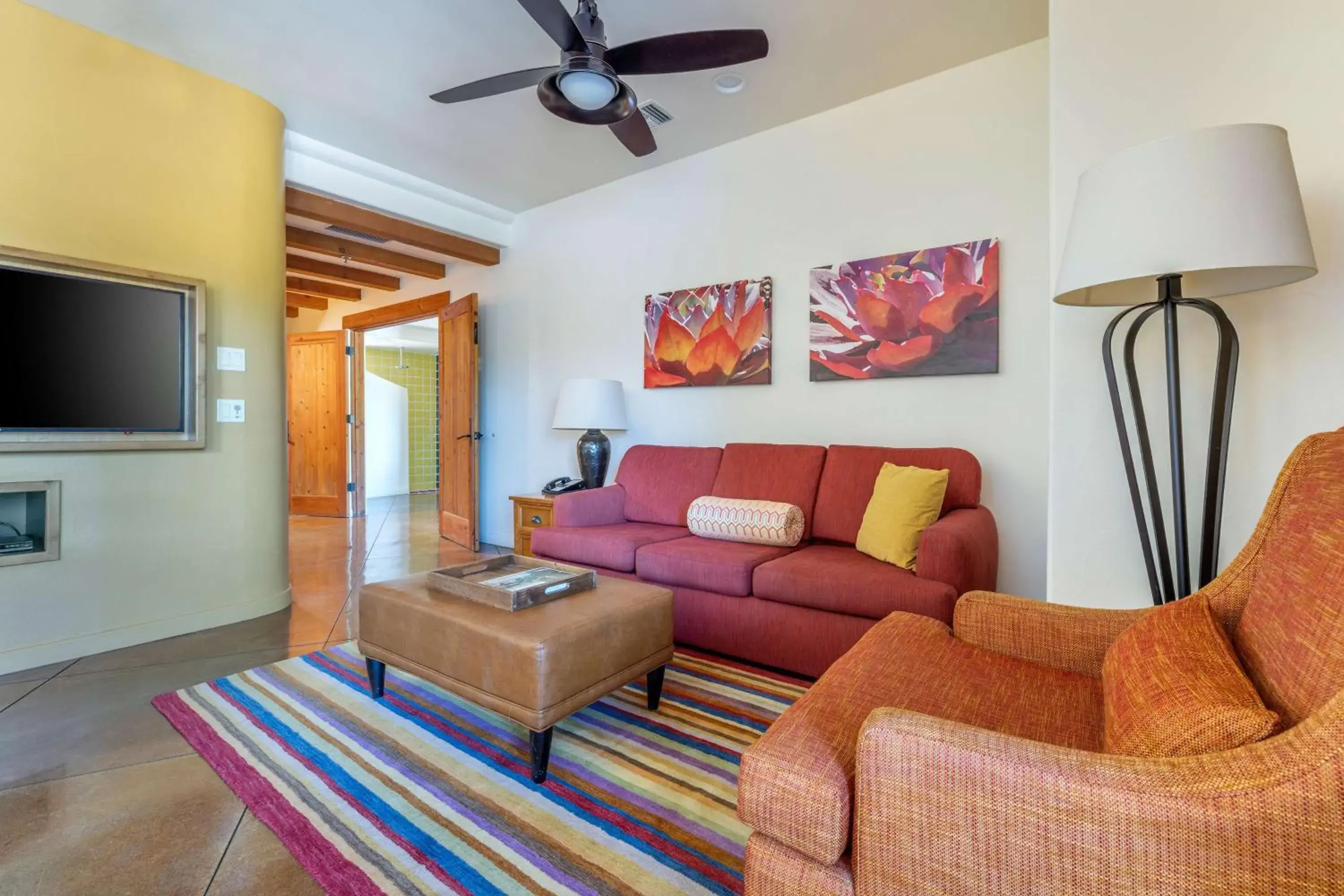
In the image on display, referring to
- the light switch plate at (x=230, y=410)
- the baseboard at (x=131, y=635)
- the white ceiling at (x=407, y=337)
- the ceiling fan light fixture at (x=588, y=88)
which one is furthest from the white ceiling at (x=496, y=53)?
the white ceiling at (x=407, y=337)

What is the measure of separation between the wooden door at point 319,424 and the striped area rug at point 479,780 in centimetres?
470

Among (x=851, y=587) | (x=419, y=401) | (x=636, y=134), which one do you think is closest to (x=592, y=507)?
(x=851, y=587)

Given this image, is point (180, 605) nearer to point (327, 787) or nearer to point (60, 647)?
point (60, 647)

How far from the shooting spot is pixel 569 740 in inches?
73.6

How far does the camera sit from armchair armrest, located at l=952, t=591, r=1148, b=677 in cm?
132

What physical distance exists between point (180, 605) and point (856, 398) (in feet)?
11.4

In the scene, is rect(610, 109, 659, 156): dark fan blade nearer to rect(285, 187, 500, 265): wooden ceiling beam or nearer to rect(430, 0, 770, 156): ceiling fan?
rect(430, 0, 770, 156): ceiling fan

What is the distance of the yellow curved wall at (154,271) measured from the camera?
246 cm

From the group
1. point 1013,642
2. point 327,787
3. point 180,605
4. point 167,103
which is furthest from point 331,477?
point 1013,642

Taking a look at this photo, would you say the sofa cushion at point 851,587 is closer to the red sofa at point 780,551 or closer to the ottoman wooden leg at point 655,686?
the red sofa at point 780,551

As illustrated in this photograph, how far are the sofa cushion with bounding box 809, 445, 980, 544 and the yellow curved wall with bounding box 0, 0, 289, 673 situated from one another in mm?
2915

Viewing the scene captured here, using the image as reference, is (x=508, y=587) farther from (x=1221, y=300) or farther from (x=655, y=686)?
(x=1221, y=300)

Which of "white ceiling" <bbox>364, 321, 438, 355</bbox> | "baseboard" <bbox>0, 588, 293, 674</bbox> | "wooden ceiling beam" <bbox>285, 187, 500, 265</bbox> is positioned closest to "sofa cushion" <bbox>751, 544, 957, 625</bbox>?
"baseboard" <bbox>0, 588, 293, 674</bbox>

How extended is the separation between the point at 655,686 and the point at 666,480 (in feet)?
4.81
